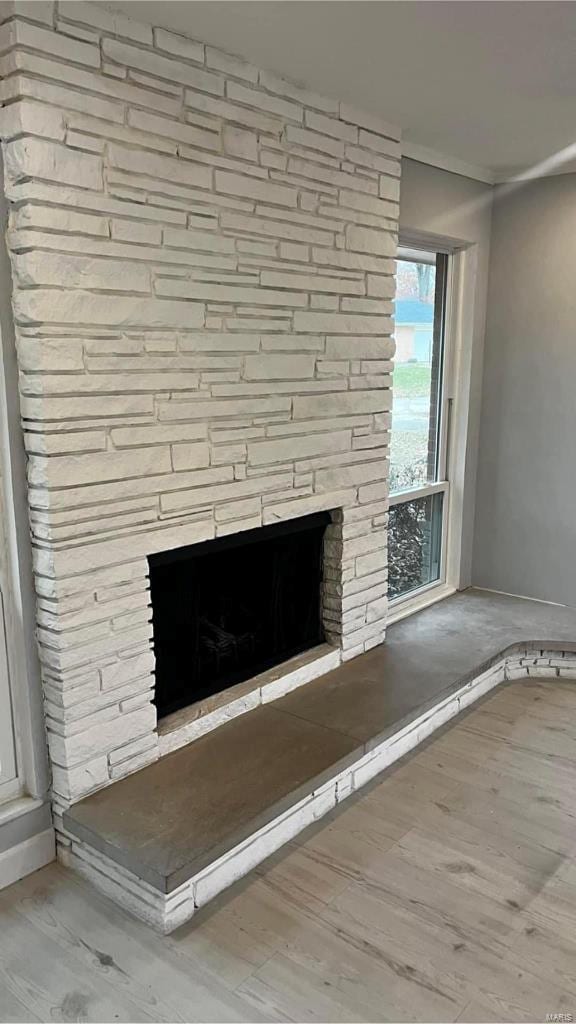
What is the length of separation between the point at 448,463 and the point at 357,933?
2.56m

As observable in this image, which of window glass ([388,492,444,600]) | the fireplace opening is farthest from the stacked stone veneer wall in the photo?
window glass ([388,492,444,600])

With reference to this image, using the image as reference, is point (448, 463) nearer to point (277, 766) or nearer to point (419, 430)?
point (419, 430)

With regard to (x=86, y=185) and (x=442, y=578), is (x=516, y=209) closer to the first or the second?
(x=442, y=578)

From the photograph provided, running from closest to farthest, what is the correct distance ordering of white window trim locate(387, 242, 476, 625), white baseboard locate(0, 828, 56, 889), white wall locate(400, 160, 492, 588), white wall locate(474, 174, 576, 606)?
white baseboard locate(0, 828, 56, 889)
white wall locate(400, 160, 492, 588)
white wall locate(474, 174, 576, 606)
white window trim locate(387, 242, 476, 625)

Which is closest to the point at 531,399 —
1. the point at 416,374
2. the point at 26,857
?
the point at 416,374

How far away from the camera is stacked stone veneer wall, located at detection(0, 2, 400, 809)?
191cm

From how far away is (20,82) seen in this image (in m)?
1.80

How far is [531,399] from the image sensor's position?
3873 mm

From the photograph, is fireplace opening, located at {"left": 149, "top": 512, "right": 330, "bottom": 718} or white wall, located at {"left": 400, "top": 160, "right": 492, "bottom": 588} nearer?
fireplace opening, located at {"left": 149, "top": 512, "right": 330, "bottom": 718}

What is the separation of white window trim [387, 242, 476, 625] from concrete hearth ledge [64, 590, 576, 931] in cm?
45

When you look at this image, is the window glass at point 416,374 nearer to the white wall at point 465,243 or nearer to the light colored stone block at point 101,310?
the white wall at point 465,243

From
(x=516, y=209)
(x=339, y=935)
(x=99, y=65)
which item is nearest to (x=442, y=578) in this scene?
(x=516, y=209)

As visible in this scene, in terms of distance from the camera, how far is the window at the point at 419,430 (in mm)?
3572

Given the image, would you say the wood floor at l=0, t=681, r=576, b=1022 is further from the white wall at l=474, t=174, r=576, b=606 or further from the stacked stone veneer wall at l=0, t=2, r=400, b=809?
the white wall at l=474, t=174, r=576, b=606
